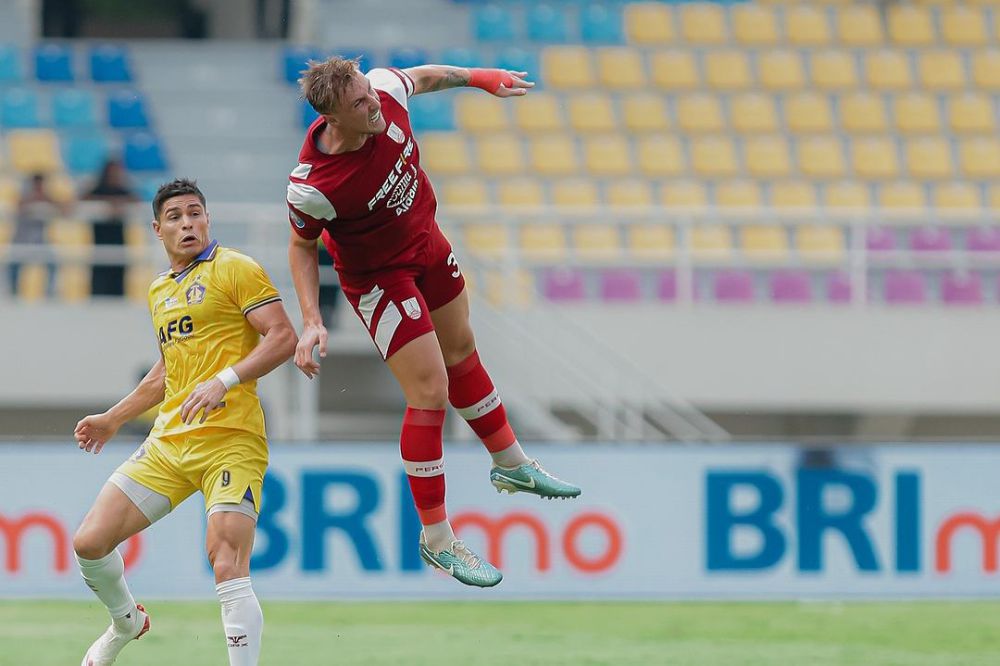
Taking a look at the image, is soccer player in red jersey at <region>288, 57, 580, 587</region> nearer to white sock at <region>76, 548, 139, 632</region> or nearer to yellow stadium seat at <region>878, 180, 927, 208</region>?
white sock at <region>76, 548, 139, 632</region>

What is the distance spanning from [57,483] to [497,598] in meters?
2.77

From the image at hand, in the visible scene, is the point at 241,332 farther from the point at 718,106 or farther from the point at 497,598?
the point at 718,106

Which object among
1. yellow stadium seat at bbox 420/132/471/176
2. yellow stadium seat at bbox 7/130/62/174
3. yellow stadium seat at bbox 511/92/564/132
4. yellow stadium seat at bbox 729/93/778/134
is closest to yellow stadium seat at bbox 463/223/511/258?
yellow stadium seat at bbox 420/132/471/176

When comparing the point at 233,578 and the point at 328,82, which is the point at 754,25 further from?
the point at 233,578

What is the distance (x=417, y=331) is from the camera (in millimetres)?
6613

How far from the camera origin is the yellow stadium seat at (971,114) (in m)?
16.9

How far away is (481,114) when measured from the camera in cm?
1644

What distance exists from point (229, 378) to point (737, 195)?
10249 millimetres

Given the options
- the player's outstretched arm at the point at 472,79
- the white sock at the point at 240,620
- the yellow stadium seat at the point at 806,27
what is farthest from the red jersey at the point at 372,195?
the yellow stadium seat at the point at 806,27

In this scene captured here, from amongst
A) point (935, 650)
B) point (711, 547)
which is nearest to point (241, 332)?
point (935, 650)

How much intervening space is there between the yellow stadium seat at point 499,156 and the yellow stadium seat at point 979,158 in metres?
4.29

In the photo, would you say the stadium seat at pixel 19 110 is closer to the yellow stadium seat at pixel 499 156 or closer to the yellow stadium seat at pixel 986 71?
the yellow stadium seat at pixel 499 156

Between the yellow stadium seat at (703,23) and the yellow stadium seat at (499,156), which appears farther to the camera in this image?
the yellow stadium seat at (703,23)

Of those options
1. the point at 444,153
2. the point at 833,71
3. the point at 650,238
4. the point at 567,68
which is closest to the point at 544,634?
the point at 650,238
